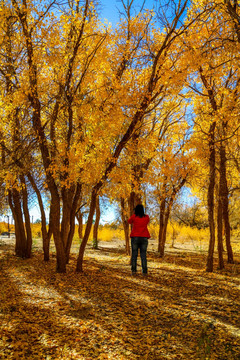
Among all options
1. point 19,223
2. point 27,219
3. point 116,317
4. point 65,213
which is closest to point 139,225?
point 65,213

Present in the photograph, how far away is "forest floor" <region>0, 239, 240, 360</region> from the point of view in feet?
A: 11.6

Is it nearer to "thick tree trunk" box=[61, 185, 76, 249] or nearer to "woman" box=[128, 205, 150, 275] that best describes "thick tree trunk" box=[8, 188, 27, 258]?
"thick tree trunk" box=[61, 185, 76, 249]

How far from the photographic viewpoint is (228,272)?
958 centimetres

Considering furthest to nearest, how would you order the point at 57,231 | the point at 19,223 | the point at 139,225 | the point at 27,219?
1. the point at 19,223
2. the point at 27,219
3. the point at 57,231
4. the point at 139,225

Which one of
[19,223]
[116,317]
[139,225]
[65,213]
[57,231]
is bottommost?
[116,317]

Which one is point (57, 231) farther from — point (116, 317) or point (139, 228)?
point (116, 317)

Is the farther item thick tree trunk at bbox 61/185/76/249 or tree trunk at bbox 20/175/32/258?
tree trunk at bbox 20/175/32/258

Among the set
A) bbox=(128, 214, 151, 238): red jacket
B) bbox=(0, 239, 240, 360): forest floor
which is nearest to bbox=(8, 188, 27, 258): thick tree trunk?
bbox=(0, 239, 240, 360): forest floor

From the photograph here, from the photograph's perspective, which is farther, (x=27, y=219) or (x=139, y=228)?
(x=27, y=219)

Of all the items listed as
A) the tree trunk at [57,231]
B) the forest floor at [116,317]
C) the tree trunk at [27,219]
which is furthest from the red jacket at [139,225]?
the tree trunk at [27,219]

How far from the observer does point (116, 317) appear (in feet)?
15.2

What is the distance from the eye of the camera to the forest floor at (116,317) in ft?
11.6

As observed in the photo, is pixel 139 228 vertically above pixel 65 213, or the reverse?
pixel 65 213

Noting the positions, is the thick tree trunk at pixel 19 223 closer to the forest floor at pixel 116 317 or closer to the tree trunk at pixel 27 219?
the tree trunk at pixel 27 219
